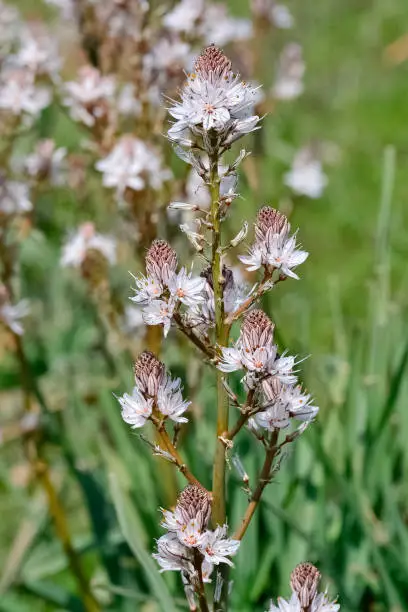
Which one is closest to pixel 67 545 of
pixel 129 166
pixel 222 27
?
pixel 129 166

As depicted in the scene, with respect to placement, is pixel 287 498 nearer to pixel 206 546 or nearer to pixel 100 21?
pixel 206 546

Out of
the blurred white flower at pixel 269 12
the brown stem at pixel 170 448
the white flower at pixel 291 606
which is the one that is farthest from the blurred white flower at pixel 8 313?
the blurred white flower at pixel 269 12

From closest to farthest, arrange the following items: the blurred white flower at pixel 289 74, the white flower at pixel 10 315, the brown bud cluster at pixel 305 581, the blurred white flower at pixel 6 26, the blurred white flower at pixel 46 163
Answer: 1. the brown bud cluster at pixel 305 581
2. the white flower at pixel 10 315
3. the blurred white flower at pixel 46 163
4. the blurred white flower at pixel 6 26
5. the blurred white flower at pixel 289 74

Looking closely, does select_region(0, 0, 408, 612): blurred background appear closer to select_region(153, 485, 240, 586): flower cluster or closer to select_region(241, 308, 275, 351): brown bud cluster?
select_region(153, 485, 240, 586): flower cluster

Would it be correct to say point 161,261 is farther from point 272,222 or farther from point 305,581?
point 305,581

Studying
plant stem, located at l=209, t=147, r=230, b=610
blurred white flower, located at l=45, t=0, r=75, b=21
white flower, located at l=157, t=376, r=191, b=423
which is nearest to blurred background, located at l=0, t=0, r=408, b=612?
blurred white flower, located at l=45, t=0, r=75, b=21

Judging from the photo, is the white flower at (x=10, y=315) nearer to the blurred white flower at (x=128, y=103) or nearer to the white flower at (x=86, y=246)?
the white flower at (x=86, y=246)
